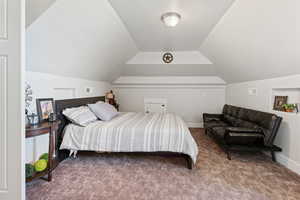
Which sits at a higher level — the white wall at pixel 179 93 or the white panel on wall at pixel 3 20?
the white panel on wall at pixel 3 20

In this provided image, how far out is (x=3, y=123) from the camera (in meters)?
1.17

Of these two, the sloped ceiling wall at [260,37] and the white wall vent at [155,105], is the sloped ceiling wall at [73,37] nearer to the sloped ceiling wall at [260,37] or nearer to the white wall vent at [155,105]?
the sloped ceiling wall at [260,37]

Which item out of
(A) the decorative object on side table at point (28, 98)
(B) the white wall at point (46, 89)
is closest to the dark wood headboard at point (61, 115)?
(B) the white wall at point (46, 89)

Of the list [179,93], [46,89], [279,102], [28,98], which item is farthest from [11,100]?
[179,93]

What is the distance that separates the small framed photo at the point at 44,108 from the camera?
1.91 meters

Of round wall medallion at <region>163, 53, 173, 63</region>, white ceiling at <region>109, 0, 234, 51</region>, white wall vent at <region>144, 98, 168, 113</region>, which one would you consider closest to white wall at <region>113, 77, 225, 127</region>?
white wall vent at <region>144, 98, 168, 113</region>

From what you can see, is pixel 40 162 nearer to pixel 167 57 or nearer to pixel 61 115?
pixel 61 115

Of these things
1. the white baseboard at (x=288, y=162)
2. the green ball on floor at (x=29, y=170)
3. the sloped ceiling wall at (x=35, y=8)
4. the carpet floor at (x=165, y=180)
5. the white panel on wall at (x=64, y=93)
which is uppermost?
the sloped ceiling wall at (x=35, y=8)

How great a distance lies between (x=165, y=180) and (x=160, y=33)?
8.61 ft

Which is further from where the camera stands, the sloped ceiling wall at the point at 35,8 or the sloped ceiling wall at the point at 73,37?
the sloped ceiling wall at the point at 73,37

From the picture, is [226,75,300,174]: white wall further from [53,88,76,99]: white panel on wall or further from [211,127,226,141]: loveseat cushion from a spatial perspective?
[53,88,76,99]: white panel on wall

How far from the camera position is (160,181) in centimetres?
184

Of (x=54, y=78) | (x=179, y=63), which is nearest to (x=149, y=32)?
(x=179, y=63)

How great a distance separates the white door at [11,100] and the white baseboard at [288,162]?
3.38 m
